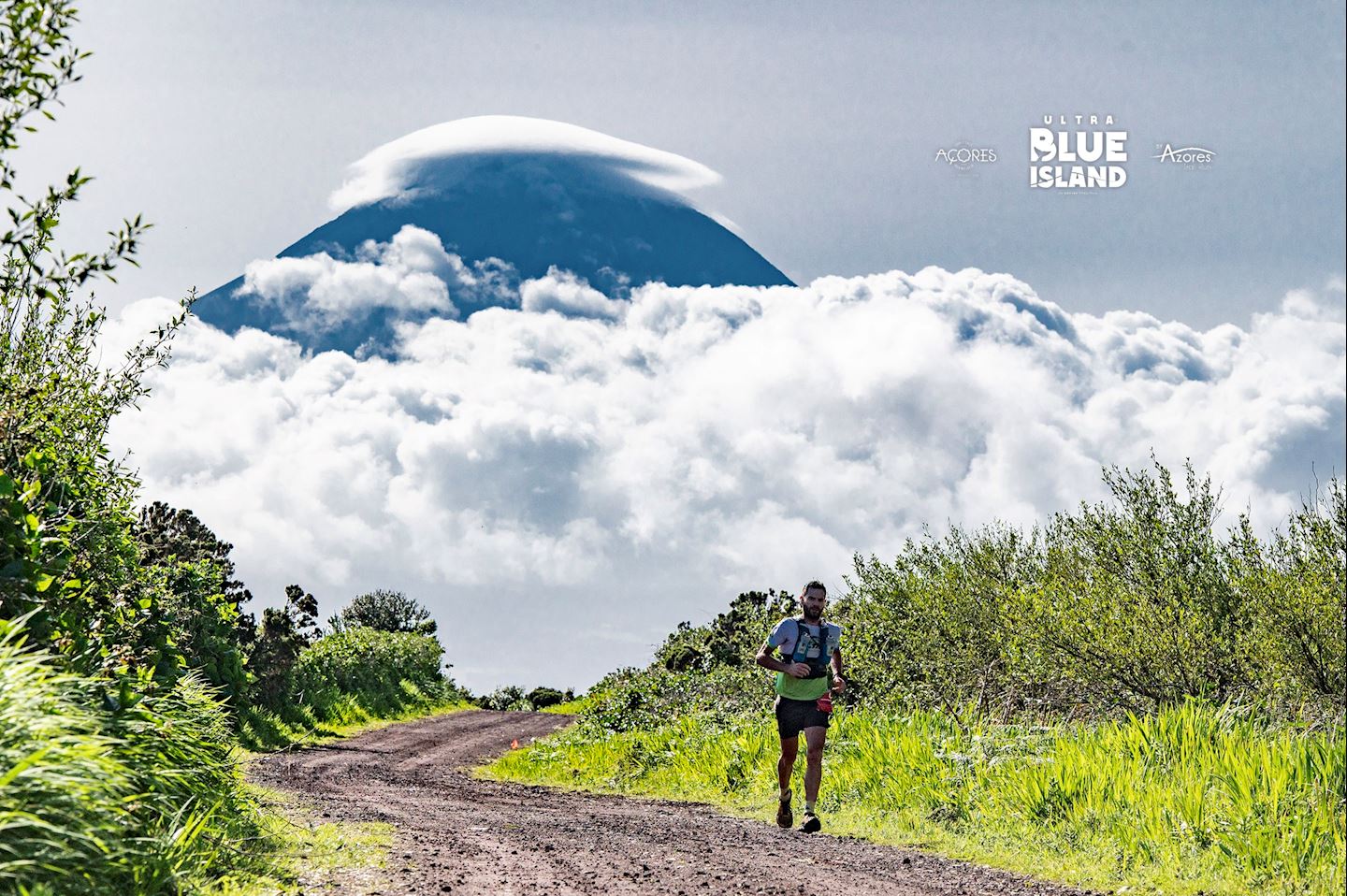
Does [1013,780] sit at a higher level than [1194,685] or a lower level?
lower

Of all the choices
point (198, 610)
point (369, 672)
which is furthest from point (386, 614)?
point (198, 610)

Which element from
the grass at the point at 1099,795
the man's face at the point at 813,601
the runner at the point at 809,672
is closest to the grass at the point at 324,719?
Answer: the grass at the point at 1099,795

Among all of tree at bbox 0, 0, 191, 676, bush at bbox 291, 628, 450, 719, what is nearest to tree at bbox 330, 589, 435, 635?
bush at bbox 291, 628, 450, 719

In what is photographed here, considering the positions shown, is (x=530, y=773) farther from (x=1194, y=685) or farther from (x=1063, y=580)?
(x=1194, y=685)

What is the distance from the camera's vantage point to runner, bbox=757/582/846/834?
10.5m

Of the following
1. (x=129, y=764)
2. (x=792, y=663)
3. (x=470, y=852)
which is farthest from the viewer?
(x=792, y=663)

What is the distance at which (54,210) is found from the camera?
770 centimetres

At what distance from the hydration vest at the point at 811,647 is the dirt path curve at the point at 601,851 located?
1599 mm

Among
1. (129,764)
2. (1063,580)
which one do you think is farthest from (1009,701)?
(129,764)

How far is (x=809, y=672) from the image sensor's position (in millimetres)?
10469

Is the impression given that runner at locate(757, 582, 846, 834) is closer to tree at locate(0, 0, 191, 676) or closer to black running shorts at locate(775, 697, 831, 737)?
black running shorts at locate(775, 697, 831, 737)

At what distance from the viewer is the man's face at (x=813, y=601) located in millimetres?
10383

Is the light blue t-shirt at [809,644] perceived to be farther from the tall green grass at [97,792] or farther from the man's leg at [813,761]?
the tall green grass at [97,792]

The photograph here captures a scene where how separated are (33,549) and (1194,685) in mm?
13149
